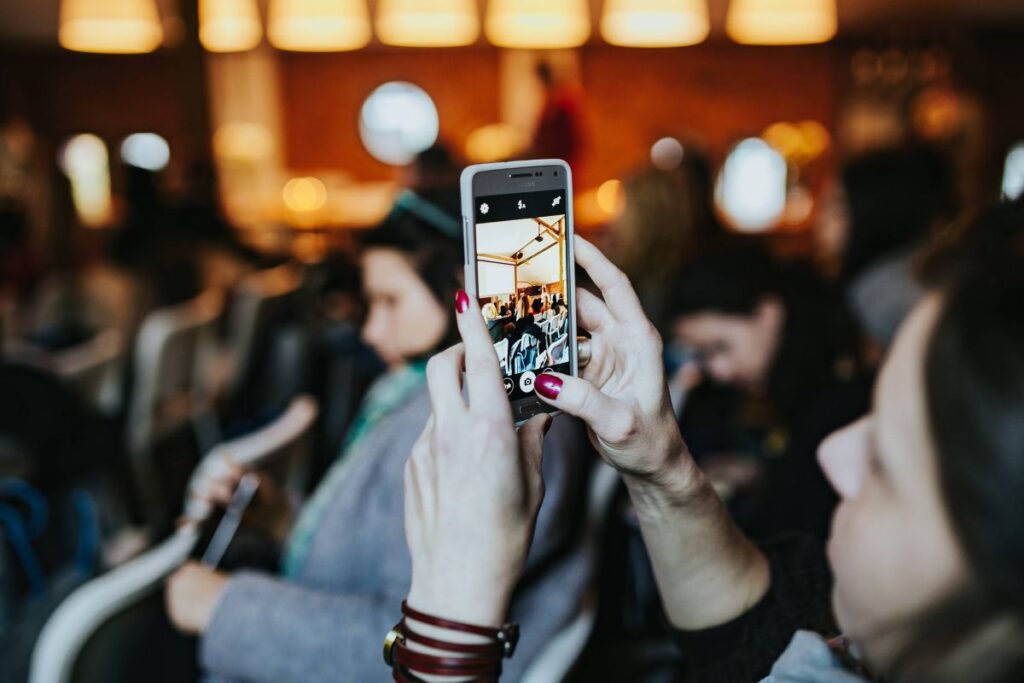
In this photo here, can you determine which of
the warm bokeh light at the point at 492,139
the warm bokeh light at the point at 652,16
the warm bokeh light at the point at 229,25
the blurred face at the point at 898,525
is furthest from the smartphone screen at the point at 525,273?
the warm bokeh light at the point at 492,139

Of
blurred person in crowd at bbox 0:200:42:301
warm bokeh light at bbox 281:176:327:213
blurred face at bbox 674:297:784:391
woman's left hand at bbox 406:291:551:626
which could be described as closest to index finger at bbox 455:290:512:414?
A: woman's left hand at bbox 406:291:551:626

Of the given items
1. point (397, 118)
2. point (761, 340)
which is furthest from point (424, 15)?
point (761, 340)

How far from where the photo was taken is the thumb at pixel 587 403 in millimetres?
659

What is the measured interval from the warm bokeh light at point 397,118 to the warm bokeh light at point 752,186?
2.76 m

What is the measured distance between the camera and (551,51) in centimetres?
827

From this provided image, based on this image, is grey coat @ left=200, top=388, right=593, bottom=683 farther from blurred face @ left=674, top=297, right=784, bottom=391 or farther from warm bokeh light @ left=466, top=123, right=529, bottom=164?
warm bokeh light @ left=466, top=123, right=529, bottom=164

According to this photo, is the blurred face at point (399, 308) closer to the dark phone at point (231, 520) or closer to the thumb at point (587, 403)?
the dark phone at point (231, 520)

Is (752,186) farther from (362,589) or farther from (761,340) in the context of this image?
(362,589)

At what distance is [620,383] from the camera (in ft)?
2.40

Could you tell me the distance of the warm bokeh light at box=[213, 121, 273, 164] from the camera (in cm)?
Result: 834

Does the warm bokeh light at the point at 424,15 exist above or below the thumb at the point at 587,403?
above

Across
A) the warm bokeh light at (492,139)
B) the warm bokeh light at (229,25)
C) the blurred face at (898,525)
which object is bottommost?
the blurred face at (898,525)

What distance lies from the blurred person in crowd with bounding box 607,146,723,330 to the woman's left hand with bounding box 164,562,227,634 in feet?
5.94

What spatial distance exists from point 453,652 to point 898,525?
0.30 m
